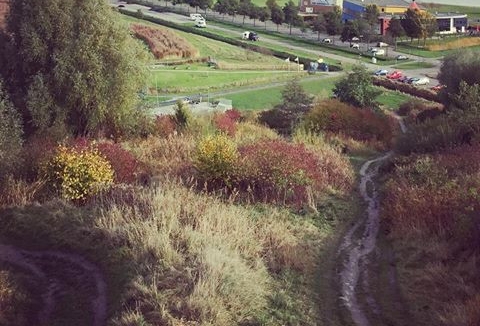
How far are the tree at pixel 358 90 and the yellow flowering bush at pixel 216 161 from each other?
24.2 meters

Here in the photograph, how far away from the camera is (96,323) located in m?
10.3

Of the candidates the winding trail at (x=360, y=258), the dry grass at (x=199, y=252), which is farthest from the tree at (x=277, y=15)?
the dry grass at (x=199, y=252)

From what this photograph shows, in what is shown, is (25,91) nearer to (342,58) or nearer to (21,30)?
(21,30)

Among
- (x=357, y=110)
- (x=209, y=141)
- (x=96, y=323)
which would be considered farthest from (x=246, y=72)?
(x=96, y=323)

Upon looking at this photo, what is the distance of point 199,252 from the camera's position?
1137 cm

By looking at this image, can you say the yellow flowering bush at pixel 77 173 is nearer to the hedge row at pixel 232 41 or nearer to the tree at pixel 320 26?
the hedge row at pixel 232 41

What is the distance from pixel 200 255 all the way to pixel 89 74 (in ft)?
44.4

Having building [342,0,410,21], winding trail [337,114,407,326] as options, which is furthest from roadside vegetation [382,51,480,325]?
building [342,0,410,21]

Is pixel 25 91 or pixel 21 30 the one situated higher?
pixel 21 30

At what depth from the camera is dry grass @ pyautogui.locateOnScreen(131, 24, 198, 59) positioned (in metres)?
60.1

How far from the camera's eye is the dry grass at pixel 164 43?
60.1 metres

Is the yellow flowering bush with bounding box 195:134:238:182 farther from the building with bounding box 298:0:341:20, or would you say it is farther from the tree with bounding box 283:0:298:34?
the building with bounding box 298:0:341:20

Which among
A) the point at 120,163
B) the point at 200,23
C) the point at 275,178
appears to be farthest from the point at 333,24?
the point at 275,178

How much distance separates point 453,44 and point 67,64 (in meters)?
71.6
